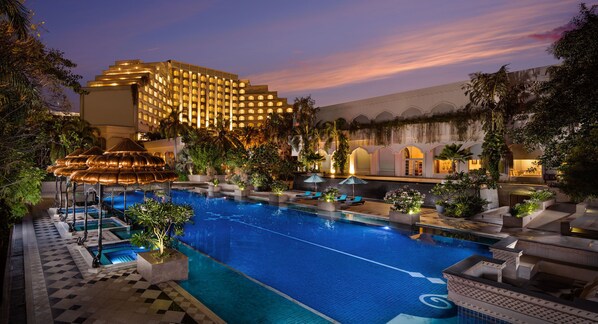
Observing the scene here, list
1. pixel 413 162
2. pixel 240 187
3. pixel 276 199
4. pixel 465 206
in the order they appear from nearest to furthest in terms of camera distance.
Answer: pixel 465 206 < pixel 276 199 < pixel 240 187 < pixel 413 162

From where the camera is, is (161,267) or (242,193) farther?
(242,193)

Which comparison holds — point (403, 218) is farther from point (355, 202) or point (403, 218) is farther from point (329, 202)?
point (355, 202)

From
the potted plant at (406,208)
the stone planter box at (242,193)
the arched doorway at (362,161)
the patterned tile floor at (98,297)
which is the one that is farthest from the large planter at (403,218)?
the arched doorway at (362,161)

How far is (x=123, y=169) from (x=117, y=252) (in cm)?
368

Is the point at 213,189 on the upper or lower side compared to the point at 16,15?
lower

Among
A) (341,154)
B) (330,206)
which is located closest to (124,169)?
(330,206)

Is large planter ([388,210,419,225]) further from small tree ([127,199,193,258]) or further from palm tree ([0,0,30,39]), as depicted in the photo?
palm tree ([0,0,30,39])

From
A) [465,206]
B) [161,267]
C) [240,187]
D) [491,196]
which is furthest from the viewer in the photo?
[240,187]

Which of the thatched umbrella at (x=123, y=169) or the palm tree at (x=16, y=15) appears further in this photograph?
the thatched umbrella at (x=123, y=169)

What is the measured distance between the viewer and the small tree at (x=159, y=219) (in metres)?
7.33

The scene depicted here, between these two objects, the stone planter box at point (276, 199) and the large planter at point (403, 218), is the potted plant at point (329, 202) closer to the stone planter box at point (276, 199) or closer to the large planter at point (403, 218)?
the stone planter box at point (276, 199)

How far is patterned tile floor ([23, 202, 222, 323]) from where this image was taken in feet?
18.5

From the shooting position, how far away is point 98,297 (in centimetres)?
637

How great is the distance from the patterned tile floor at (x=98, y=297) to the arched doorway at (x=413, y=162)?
24883 mm
